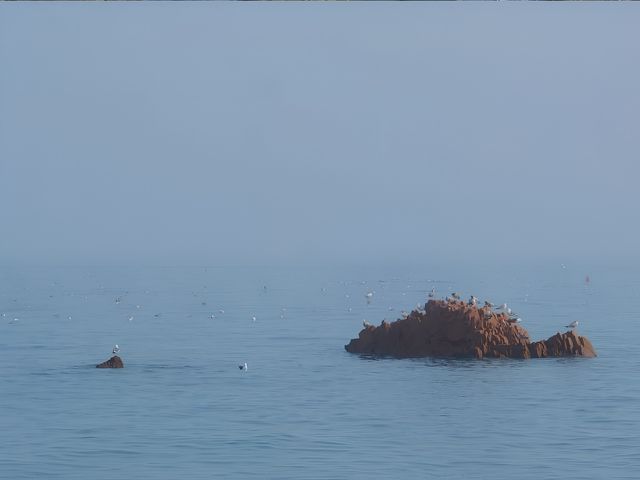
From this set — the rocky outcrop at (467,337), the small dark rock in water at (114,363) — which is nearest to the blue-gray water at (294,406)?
the small dark rock in water at (114,363)

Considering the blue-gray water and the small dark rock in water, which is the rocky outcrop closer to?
the blue-gray water

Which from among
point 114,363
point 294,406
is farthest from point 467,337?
point 114,363

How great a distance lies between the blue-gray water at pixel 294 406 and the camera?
34844 mm

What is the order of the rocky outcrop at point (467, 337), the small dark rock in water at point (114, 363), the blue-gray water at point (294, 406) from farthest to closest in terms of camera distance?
the rocky outcrop at point (467, 337) < the small dark rock in water at point (114, 363) < the blue-gray water at point (294, 406)

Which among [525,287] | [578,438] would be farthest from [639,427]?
[525,287]

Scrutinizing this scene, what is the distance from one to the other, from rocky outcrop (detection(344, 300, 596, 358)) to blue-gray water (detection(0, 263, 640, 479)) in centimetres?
138

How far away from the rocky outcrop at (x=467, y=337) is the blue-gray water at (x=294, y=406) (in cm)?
138

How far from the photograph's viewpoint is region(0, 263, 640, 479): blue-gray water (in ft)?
114

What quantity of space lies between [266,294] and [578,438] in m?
89.0

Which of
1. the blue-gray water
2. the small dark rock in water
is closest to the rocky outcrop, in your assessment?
the blue-gray water

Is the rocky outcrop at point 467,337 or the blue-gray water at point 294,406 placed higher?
the rocky outcrop at point 467,337

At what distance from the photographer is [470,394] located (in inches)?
1901

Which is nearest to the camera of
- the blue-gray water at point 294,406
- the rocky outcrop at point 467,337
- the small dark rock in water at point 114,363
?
the blue-gray water at point 294,406

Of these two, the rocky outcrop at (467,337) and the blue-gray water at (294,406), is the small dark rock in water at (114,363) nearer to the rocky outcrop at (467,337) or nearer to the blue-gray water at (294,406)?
the blue-gray water at (294,406)
